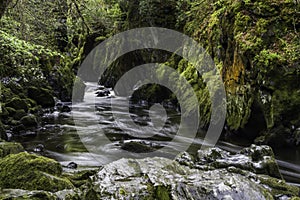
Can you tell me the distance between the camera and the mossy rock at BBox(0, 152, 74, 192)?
12.5 feet

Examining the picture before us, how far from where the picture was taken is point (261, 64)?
308 inches

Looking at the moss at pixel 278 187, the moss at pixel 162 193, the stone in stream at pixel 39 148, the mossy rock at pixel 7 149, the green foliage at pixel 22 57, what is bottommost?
the stone in stream at pixel 39 148

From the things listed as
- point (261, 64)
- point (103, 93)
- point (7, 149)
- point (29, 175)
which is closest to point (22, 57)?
point (7, 149)

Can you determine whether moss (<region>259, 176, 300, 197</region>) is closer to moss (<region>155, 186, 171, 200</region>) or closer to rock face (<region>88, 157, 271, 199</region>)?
rock face (<region>88, 157, 271, 199</region>)

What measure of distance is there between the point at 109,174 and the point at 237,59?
20.2ft

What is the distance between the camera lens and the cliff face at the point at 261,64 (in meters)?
7.63

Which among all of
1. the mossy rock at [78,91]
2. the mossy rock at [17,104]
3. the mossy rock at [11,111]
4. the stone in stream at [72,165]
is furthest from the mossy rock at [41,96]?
the stone in stream at [72,165]

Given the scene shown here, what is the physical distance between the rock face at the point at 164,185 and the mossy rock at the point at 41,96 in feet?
33.8

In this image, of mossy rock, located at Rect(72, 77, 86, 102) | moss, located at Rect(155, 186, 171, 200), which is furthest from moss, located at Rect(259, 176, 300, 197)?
mossy rock, located at Rect(72, 77, 86, 102)

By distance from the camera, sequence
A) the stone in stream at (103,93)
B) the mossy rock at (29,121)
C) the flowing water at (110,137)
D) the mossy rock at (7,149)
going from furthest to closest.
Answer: the stone in stream at (103,93), the mossy rock at (29,121), the flowing water at (110,137), the mossy rock at (7,149)

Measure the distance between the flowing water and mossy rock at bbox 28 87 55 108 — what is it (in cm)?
95

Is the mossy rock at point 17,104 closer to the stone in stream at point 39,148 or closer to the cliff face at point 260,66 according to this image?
the stone in stream at point 39,148

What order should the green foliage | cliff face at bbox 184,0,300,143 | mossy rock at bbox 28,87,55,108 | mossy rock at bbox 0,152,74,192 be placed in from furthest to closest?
mossy rock at bbox 28,87,55,108 < cliff face at bbox 184,0,300,143 < the green foliage < mossy rock at bbox 0,152,74,192

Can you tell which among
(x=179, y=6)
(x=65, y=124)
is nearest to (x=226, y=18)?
(x=179, y=6)
